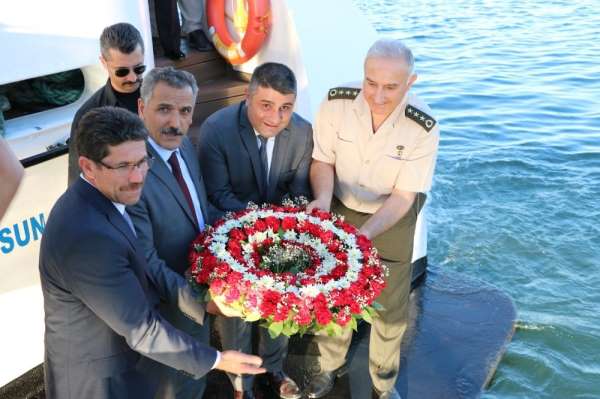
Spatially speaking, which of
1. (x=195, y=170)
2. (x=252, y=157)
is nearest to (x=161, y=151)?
(x=195, y=170)

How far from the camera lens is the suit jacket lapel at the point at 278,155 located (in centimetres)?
346

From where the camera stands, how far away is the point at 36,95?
13.1 ft

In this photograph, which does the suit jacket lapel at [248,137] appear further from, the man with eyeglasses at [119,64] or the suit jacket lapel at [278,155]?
the man with eyeglasses at [119,64]

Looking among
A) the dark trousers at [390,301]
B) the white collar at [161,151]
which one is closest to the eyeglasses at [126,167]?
the white collar at [161,151]

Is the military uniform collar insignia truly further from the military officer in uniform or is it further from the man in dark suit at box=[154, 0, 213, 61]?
the man in dark suit at box=[154, 0, 213, 61]

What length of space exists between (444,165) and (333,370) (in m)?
5.77

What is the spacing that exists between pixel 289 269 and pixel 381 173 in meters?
0.94

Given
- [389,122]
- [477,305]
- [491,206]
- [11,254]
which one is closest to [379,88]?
[389,122]

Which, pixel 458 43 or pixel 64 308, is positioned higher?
pixel 64 308

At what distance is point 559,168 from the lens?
28.6 ft

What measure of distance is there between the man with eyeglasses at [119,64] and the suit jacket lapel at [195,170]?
22.8 inches

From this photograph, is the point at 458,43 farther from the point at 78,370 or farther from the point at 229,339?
the point at 78,370

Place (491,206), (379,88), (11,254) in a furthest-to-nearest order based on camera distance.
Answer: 1. (491,206)
2. (11,254)
3. (379,88)

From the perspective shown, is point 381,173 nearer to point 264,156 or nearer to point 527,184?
point 264,156
